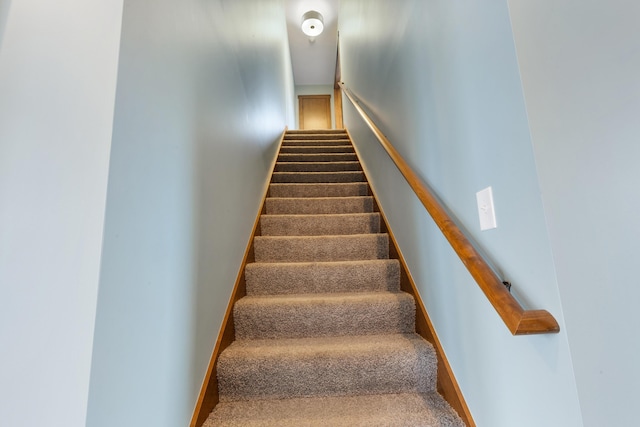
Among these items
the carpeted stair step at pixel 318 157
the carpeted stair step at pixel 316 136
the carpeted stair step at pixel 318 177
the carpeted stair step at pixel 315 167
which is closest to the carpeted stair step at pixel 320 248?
the carpeted stair step at pixel 318 177

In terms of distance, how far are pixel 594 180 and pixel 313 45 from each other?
223 inches

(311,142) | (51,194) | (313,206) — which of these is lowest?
(51,194)

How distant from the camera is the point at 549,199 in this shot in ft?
2.13

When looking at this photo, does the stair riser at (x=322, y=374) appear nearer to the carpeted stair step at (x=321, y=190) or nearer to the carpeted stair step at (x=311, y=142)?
the carpeted stair step at (x=321, y=190)

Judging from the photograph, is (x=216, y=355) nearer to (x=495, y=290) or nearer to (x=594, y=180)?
(x=495, y=290)

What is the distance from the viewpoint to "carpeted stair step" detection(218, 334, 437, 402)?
1204mm

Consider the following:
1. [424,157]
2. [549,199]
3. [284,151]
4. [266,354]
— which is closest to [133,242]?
[266,354]

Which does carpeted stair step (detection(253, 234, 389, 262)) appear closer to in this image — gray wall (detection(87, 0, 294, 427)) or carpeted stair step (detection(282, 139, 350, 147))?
gray wall (detection(87, 0, 294, 427))

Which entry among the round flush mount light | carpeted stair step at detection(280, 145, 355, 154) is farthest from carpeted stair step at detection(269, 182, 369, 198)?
the round flush mount light

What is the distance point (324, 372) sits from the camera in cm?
121

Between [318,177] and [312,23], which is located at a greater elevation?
[312,23]

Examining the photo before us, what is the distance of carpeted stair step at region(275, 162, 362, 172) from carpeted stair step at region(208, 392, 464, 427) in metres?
2.33

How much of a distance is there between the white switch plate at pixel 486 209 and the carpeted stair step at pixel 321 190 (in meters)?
1.85

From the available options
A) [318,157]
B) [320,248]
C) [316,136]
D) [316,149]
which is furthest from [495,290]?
[316,136]
